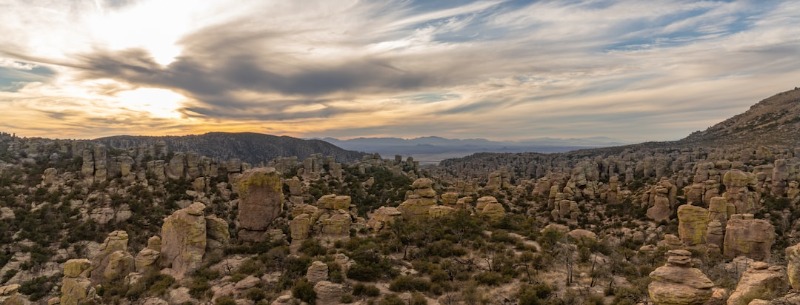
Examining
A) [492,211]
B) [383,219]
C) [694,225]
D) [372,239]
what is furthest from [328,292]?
[694,225]

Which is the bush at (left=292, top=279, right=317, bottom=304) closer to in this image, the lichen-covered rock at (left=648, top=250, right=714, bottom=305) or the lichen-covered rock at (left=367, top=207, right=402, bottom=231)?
the lichen-covered rock at (left=367, top=207, right=402, bottom=231)

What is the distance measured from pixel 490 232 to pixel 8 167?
75902 mm

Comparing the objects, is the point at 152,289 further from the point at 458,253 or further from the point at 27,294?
the point at 27,294

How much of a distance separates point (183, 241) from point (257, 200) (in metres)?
6.41

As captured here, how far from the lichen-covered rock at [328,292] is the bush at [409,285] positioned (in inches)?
118

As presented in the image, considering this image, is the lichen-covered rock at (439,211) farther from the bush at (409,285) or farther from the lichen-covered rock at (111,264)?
the lichen-covered rock at (111,264)

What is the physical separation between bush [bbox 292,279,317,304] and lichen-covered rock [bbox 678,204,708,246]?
39.6 m

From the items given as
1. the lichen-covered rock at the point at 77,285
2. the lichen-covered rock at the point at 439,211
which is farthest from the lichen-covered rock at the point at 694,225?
the lichen-covered rock at the point at 77,285

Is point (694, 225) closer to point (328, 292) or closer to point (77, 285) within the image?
point (328, 292)

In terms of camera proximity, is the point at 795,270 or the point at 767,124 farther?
the point at 767,124

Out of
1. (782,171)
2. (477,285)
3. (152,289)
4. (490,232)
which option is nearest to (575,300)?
(477,285)

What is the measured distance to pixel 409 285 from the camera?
2269cm

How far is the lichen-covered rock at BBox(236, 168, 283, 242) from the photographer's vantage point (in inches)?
1300

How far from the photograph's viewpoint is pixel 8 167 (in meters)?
64.5
